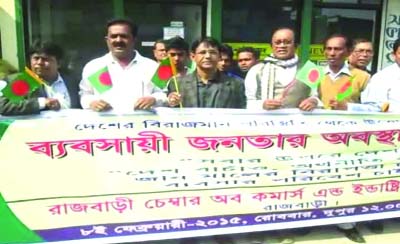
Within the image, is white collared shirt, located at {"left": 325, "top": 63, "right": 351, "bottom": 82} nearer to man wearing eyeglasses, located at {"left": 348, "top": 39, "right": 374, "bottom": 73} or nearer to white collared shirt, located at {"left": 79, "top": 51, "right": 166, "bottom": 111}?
man wearing eyeglasses, located at {"left": 348, "top": 39, "right": 374, "bottom": 73}

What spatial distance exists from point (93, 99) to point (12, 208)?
84cm

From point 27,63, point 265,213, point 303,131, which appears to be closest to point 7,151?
point 265,213

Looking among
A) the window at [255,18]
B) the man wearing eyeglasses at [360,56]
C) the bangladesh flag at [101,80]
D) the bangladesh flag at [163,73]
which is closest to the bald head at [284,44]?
the bangladesh flag at [163,73]

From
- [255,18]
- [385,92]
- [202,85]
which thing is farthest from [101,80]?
[255,18]

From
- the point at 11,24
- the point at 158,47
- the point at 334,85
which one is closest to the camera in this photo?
the point at 334,85

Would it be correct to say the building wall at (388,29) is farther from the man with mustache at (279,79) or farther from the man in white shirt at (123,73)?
the man in white shirt at (123,73)

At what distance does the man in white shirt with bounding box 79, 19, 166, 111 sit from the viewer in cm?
314

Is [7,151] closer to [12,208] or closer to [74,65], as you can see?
[12,208]

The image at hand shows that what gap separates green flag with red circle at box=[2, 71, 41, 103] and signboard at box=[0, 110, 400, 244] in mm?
185

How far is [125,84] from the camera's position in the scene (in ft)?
10.5

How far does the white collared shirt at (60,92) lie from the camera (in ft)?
10.8

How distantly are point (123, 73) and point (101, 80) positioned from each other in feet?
0.95

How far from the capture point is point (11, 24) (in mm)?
5449

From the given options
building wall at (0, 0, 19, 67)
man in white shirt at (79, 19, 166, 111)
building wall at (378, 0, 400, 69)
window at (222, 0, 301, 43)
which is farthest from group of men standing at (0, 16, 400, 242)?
building wall at (378, 0, 400, 69)
